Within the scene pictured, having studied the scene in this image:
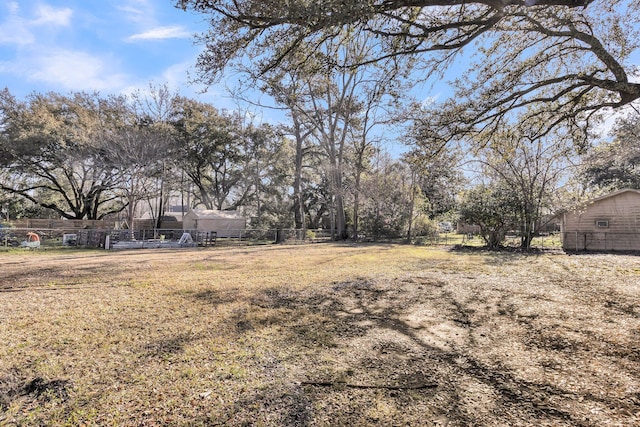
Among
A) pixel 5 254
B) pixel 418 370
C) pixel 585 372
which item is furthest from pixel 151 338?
pixel 5 254

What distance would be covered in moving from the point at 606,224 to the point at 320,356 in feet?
58.1

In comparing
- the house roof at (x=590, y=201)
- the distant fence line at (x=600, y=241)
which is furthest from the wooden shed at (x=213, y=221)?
the distant fence line at (x=600, y=241)

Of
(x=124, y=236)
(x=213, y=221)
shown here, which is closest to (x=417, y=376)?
(x=124, y=236)

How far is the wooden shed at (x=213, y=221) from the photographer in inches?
968

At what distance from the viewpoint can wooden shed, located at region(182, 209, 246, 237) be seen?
24.6 metres

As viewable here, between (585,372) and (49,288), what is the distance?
814cm

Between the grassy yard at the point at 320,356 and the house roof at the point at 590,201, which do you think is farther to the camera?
the house roof at the point at 590,201

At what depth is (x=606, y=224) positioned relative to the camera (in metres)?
14.8

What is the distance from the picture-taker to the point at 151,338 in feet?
11.5

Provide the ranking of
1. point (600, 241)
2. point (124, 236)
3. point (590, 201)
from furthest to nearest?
point (124, 236), point (600, 241), point (590, 201)

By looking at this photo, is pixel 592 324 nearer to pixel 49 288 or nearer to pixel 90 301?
pixel 90 301

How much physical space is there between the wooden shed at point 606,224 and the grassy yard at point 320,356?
430 inches

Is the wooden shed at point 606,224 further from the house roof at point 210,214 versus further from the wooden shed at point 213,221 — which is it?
the house roof at point 210,214

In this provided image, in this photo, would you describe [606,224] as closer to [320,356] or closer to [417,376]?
[417,376]
